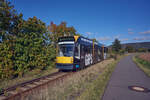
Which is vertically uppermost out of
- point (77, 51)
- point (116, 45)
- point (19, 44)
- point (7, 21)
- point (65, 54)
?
point (116, 45)

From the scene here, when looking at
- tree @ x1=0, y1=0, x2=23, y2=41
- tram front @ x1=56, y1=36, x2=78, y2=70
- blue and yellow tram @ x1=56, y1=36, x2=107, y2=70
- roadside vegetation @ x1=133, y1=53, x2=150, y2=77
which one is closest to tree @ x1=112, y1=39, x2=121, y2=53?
roadside vegetation @ x1=133, y1=53, x2=150, y2=77

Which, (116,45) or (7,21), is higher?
(116,45)

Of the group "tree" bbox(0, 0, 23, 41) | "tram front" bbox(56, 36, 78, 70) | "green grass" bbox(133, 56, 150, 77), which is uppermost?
"tree" bbox(0, 0, 23, 41)

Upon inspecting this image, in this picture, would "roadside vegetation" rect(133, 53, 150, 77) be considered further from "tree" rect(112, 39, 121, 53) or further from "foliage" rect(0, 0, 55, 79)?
"tree" rect(112, 39, 121, 53)

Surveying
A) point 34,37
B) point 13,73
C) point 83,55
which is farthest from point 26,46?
point 83,55

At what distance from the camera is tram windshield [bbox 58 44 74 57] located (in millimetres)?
10022

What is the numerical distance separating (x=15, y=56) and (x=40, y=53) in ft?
8.60

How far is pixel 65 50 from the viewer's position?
1037 cm

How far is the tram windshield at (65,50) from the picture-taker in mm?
10022

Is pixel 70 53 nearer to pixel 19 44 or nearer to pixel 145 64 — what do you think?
pixel 19 44

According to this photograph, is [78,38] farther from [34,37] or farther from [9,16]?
[9,16]

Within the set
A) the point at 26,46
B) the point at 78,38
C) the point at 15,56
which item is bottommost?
the point at 15,56

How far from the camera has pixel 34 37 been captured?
11109 millimetres

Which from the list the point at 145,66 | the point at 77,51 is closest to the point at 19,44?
the point at 77,51
